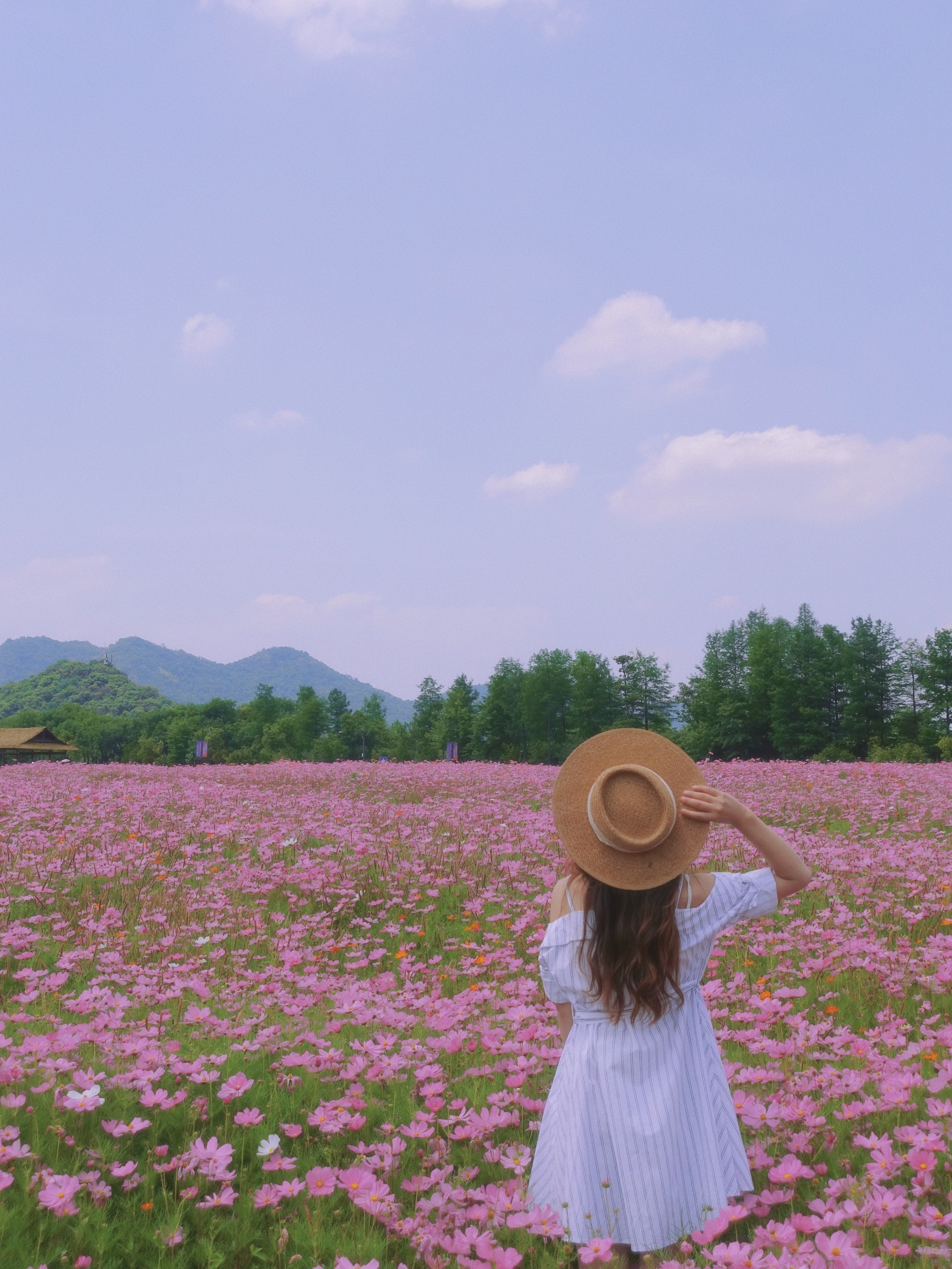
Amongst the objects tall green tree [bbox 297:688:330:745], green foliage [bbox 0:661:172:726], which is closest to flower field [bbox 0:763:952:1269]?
tall green tree [bbox 297:688:330:745]

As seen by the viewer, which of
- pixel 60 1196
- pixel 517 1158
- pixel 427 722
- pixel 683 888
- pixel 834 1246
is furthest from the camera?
pixel 427 722

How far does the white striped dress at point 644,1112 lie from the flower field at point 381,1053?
0.29 feet

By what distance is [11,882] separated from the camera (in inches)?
340

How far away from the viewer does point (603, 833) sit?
2906 mm

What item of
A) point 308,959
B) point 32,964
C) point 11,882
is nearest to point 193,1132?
point 308,959

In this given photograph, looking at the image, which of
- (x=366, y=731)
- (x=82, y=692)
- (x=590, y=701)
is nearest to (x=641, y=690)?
(x=590, y=701)

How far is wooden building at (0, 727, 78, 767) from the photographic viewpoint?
7306 cm

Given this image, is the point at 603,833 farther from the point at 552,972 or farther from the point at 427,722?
the point at 427,722

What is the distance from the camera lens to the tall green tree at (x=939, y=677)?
4984 cm

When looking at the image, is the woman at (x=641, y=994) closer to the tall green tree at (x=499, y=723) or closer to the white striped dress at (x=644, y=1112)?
the white striped dress at (x=644, y=1112)

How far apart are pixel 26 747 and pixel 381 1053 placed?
251 feet

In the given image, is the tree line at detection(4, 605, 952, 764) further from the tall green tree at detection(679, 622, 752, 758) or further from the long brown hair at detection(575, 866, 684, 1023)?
the long brown hair at detection(575, 866, 684, 1023)

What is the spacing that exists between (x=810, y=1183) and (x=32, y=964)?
600 centimetres

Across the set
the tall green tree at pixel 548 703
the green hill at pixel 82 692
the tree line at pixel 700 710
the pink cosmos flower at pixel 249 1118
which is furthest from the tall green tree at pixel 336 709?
the pink cosmos flower at pixel 249 1118
